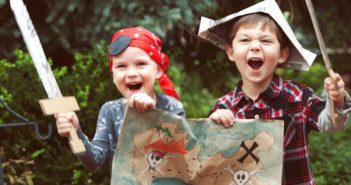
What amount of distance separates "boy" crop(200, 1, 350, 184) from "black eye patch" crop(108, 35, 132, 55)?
0.47 metres

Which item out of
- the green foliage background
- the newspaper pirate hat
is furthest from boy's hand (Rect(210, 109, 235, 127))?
the green foliage background

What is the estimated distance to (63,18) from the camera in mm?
5297

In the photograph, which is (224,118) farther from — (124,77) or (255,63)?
(124,77)

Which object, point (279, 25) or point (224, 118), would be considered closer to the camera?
point (224, 118)

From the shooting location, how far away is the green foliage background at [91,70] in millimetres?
4516

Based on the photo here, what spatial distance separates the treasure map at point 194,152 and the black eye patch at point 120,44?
0.40m

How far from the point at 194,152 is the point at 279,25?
70 cm

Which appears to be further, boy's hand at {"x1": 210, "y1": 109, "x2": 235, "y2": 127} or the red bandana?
the red bandana

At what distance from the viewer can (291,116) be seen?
311 cm

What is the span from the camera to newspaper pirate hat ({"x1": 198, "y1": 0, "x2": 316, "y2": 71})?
312 cm

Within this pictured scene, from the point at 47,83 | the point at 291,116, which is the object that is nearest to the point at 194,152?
the point at 291,116

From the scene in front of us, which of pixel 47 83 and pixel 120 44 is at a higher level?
pixel 120 44

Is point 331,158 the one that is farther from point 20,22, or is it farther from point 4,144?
point 20,22

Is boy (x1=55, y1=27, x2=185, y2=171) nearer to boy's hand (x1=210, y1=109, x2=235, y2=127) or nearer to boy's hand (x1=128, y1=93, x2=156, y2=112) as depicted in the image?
boy's hand (x1=128, y1=93, x2=156, y2=112)
